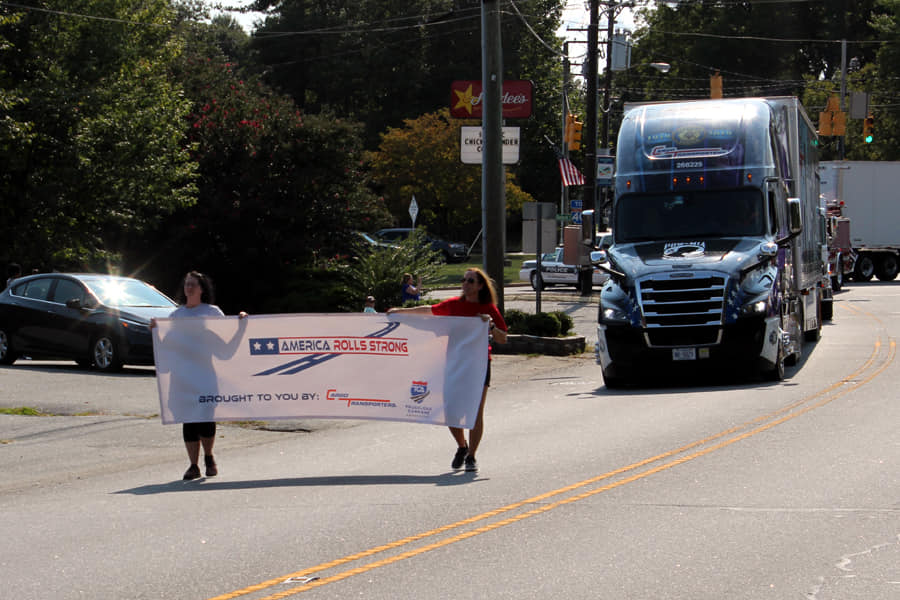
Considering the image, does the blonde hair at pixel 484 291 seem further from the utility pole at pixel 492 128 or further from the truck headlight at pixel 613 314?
the utility pole at pixel 492 128

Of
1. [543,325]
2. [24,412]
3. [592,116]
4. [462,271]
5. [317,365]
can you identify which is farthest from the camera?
[462,271]

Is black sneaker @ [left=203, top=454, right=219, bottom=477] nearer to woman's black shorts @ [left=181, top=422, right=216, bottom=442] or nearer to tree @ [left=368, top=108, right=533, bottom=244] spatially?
woman's black shorts @ [left=181, top=422, right=216, bottom=442]

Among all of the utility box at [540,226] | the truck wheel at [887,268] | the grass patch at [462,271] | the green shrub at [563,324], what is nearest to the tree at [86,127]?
the utility box at [540,226]

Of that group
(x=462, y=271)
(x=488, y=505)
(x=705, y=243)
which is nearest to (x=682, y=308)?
(x=705, y=243)

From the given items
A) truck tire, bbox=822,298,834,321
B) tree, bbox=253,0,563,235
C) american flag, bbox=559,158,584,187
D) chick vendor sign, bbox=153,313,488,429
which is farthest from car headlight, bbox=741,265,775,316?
tree, bbox=253,0,563,235

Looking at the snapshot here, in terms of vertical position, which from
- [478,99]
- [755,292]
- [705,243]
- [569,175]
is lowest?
[755,292]

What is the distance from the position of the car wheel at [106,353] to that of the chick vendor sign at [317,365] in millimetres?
8473

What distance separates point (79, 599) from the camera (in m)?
6.24

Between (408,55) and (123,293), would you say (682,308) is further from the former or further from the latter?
(408,55)

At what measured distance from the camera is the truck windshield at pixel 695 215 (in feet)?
56.2

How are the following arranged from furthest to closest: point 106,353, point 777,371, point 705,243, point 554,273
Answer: point 554,273
point 106,353
point 705,243
point 777,371

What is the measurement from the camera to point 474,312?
10.7m

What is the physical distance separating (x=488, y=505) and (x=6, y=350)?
47.3ft

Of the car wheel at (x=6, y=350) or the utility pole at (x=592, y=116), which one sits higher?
the utility pole at (x=592, y=116)
